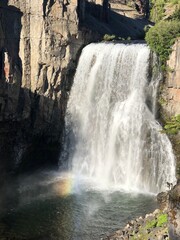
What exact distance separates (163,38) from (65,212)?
18962 mm

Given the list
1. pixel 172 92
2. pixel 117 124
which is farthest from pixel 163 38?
pixel 117 124

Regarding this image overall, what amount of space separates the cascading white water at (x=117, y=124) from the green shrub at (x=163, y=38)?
122 cm

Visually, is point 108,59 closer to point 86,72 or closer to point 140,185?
point 86,72

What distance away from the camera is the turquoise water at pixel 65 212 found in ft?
82.9

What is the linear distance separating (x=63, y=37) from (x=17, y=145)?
40.1 feet

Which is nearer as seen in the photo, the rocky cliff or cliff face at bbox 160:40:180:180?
cliff face at bbox 160:40:180:180

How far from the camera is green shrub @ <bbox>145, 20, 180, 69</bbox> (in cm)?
3609

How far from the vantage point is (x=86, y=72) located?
40906mm

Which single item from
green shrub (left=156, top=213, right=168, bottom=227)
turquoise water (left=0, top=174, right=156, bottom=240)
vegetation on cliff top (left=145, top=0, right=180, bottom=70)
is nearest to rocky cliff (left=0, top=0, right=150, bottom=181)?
turquoise water (left=0, top=174, right=156, bottom=240)

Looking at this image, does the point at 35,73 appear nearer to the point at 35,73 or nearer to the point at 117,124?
the point at 35,73

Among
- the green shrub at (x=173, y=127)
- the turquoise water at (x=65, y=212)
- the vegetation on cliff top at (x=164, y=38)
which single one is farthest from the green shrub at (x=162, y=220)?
the vegetation on cliff top at (x=164, y=38)

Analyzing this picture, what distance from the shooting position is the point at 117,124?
37.9 meters

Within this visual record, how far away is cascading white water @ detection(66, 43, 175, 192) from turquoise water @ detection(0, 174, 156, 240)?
3.85 meters

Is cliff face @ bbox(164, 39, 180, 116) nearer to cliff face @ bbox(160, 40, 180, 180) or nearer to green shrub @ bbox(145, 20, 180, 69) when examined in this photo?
cliff face @ bbox(160, 40, 180, 180)
